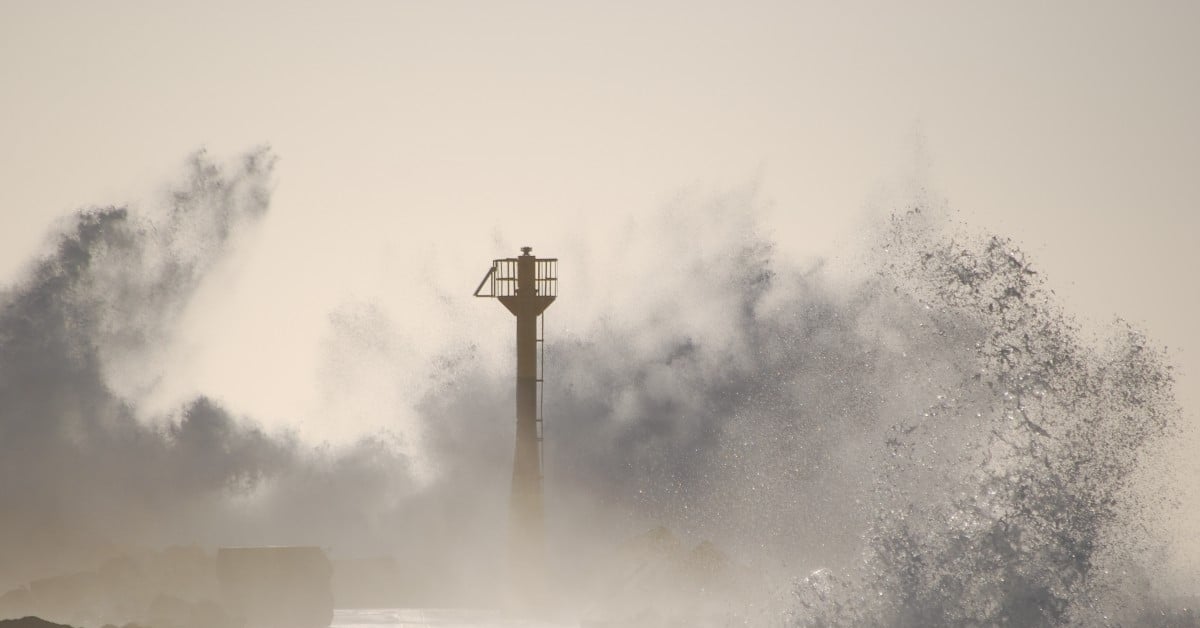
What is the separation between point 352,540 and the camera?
3243 inches

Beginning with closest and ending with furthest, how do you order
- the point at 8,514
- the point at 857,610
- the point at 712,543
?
the point at 857,610, the point at 712,543, the point at 8,514

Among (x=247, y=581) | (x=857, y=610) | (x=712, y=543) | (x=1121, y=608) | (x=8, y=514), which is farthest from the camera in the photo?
(x=8, y=514)

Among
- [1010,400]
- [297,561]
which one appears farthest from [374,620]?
[1010,400]

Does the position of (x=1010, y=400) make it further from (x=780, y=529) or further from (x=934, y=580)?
(x=780, y=529)

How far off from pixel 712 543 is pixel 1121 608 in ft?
62.6

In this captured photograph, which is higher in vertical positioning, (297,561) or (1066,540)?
(297,561)

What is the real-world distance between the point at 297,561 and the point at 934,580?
18133 mm

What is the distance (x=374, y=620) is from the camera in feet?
210

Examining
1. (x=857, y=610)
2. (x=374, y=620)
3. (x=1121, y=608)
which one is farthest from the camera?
(x=374, y=620)

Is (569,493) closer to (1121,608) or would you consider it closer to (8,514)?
(8,514)

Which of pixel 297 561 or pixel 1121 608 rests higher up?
pixel 297 561

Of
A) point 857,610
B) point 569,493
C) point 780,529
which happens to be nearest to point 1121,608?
point 857,610

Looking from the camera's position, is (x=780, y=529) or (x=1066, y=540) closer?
(x=1066, y=540)

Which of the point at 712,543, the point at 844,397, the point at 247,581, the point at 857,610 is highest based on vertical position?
the point at 844,397
